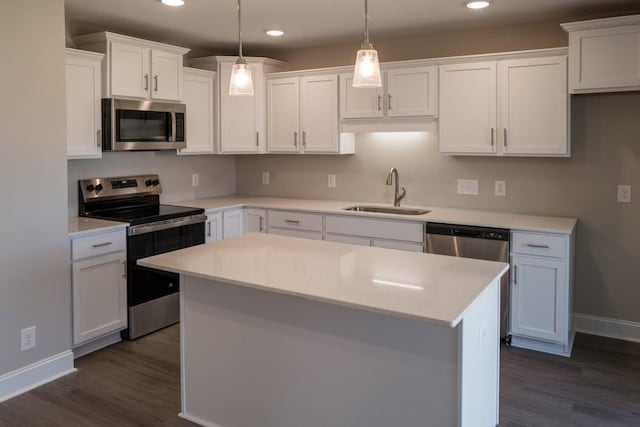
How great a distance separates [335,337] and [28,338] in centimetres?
198

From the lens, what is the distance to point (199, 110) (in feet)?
15.6

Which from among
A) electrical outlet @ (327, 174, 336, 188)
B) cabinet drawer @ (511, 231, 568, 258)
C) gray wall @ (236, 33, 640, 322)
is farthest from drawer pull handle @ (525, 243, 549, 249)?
electrical outlet @ (327, 174, 336, 188)

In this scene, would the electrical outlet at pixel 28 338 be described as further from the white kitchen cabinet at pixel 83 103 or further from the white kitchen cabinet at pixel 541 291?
the white kitchen cabinet at pixel 541 291

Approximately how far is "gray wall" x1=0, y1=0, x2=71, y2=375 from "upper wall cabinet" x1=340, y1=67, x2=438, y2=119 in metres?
2.25

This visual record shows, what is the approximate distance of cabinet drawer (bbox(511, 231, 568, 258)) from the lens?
3.53 metres

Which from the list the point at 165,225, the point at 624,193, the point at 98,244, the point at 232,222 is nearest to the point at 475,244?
the point at 624,193

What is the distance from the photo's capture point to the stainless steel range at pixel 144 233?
386 centimetres

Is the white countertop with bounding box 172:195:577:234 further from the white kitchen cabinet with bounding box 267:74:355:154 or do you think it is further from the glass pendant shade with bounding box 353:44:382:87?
the glass pendant shade with bounding box 353:44:382:87

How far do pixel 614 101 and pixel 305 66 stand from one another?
2657mm

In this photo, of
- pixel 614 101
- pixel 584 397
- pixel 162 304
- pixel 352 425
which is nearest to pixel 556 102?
pixel 614 101

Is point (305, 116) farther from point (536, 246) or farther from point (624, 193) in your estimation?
point (624, 193)

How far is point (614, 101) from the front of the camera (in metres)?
3.81

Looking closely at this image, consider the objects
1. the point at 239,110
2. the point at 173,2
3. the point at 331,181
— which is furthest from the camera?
the point at 331,181

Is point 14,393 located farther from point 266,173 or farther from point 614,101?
point 614,101
